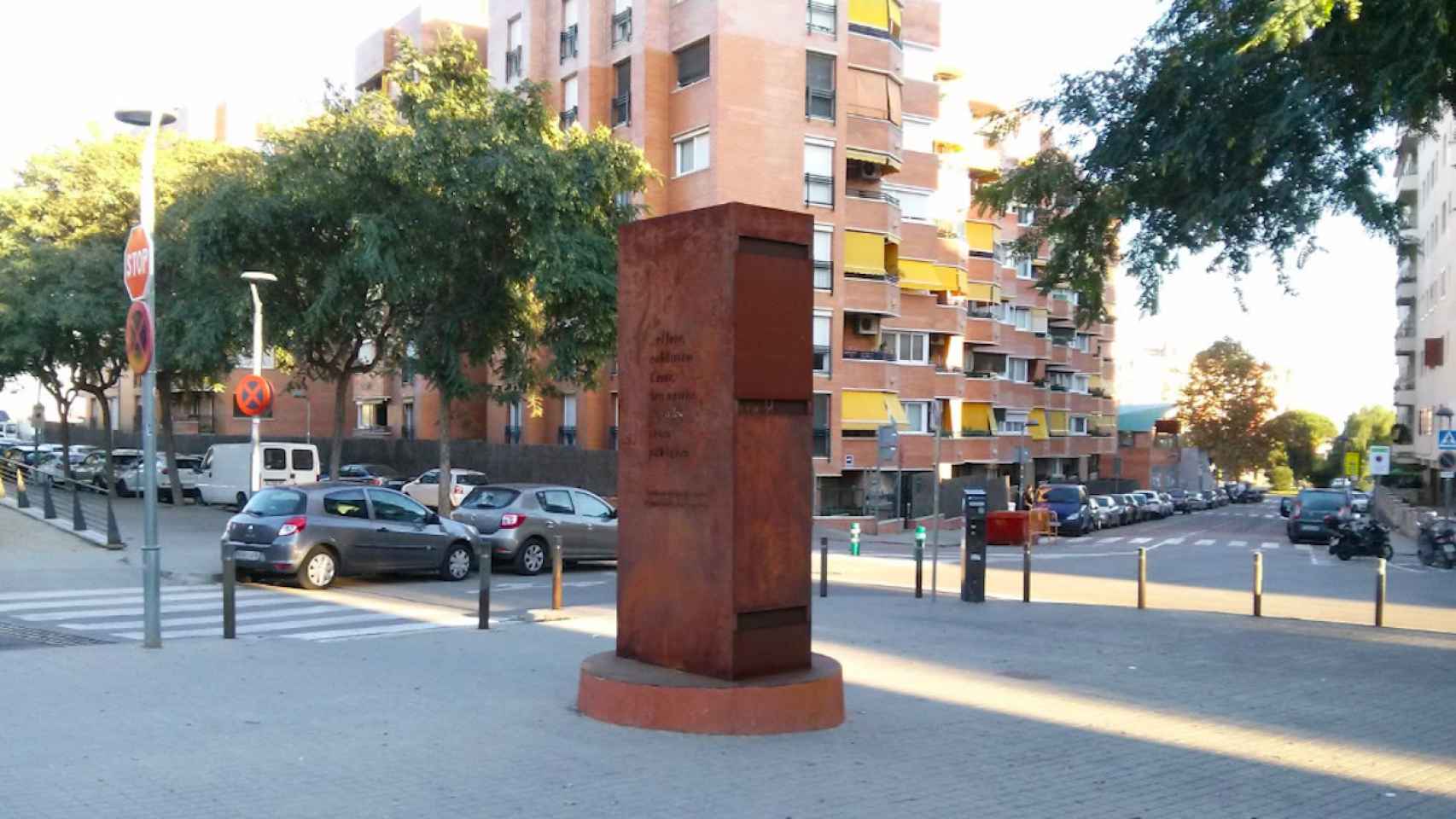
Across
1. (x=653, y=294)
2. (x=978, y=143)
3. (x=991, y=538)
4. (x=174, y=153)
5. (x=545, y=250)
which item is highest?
A: (x=978, y=143)

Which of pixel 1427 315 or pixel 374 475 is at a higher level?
pixel 1427 315

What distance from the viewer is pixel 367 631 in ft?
46.3

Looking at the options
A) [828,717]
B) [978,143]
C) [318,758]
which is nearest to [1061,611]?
[828,717]

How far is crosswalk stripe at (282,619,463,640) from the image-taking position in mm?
13547

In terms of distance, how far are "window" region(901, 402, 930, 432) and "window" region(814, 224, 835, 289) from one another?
7044mm

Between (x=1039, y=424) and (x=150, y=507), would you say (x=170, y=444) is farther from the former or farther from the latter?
(x=1039, y=424)

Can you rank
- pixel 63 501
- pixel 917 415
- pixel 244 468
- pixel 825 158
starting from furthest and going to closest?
pixel 917 415 < pixel 825 158 < pixel 244 468 < pixel 63 501

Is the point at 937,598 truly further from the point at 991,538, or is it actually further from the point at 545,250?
the point at 991,538

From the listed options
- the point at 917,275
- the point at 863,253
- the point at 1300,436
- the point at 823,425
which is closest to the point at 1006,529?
the point at 823,425

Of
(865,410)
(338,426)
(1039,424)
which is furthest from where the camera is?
(1039,424)

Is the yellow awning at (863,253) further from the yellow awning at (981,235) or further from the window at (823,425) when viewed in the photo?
the yellow awning at (981,235)

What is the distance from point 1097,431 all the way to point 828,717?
70.2 m

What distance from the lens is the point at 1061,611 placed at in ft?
57.3

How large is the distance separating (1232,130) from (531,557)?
13.1m
